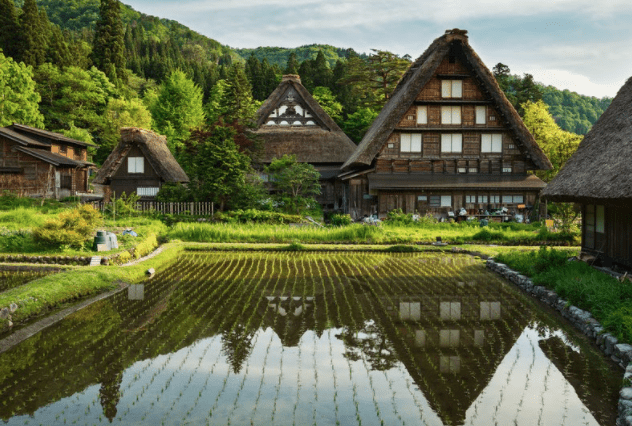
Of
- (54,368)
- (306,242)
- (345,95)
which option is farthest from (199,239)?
(345,95)

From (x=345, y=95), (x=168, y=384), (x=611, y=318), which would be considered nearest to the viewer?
(x=168, y=384)

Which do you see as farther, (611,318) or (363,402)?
(611,318)

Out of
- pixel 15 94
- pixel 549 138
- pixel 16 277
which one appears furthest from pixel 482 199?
pixel 15 94

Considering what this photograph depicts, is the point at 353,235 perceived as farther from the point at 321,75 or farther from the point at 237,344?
the point at 321,75

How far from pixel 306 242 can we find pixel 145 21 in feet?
397

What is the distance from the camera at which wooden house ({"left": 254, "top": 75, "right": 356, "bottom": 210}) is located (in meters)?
35.0

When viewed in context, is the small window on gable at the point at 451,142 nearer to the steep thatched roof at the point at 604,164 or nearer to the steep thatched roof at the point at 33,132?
the steep thatched roof at the point at 604,164

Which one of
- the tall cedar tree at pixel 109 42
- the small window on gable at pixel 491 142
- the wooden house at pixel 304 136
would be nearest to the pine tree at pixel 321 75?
the wooden house at pixel 304 136

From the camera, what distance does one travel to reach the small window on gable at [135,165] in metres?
31.5

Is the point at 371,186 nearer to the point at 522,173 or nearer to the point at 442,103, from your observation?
the point at 442,103

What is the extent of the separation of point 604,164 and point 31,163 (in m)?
32.1

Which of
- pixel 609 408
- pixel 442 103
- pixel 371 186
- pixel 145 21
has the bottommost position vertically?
pixel 609 408

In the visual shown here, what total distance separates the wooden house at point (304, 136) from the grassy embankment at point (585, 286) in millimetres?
21037

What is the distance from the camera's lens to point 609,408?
571 centimetres
